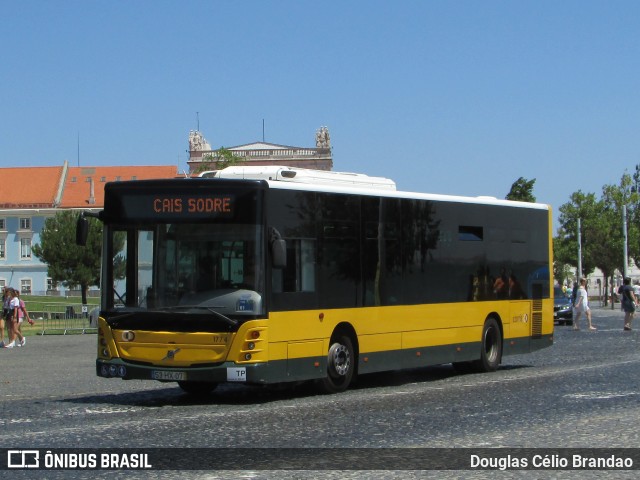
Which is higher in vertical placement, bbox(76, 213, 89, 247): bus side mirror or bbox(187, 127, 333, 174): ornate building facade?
Result: bbox(187, 127, 333, 174): ornate building facade

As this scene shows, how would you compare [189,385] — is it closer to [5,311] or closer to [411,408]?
[411,408]

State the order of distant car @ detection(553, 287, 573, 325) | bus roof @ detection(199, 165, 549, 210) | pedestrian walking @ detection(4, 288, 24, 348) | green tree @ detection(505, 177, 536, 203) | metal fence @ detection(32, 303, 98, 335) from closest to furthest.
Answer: bus roof @ detection(199, 165, 549, 210) → pedestrian walking @ detection(4, 288, 24, 348) → metal fence @ detection(32, 303, 98, 335) → distant car @ detection(553, 287, 573, 325) → green tree @ detection(505, 177, 536, 203)

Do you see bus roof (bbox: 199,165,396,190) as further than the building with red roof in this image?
No

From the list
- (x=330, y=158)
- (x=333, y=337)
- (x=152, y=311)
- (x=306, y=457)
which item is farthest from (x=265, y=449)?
(x=330, y=158)

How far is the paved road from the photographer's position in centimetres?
1191

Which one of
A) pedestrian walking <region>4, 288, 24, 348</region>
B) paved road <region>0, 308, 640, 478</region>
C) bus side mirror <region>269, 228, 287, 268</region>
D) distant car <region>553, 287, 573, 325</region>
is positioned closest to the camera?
paved road <region>0, 308, 640, 478</region>

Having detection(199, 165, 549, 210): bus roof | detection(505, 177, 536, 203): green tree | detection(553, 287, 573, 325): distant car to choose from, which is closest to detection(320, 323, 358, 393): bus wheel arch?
detection(199, 165, 549, 210): bus roof

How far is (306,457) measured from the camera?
1082cm

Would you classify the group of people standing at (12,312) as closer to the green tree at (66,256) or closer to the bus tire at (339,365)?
the bus tire at (339,365)

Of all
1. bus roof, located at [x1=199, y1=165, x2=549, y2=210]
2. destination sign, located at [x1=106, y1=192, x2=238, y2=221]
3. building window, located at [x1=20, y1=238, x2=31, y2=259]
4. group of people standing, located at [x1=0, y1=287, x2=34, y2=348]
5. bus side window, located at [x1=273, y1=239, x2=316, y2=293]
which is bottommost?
group of people standing, located at [x1=0, y1=287, x2=34, y2=348]

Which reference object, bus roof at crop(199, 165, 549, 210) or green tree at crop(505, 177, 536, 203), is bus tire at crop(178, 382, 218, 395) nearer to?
bus roof at crop(199, 165, 549, 210)

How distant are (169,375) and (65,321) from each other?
117ft

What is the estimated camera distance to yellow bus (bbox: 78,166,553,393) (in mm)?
16234

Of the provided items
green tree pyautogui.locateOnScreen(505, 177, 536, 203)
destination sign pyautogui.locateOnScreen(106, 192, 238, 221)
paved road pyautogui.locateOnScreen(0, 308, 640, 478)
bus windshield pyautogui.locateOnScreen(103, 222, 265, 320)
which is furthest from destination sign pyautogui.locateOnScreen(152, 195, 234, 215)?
green tree pyautogui.locateOnScreen(505, 177, 536, 203)
